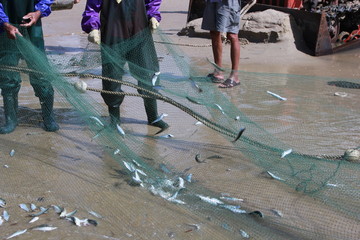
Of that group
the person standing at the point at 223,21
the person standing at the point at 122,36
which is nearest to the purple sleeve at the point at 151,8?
the person standing at the point at 122,36

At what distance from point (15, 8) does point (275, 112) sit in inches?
114

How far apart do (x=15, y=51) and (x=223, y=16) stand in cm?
306

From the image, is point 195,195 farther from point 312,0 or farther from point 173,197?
point 312,0

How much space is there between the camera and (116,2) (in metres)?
4.57

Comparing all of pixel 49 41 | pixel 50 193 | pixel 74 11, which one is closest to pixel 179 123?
pixel 50 193

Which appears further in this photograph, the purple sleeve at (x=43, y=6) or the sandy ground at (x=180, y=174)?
the purple sleeve at (x=43, y=6)

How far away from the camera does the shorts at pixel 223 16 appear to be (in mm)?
6621

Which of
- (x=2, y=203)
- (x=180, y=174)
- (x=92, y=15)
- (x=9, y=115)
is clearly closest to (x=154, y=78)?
(x=92, y=15)

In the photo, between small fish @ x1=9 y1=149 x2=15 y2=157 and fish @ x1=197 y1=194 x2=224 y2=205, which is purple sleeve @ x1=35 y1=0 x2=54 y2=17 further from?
fish @ x1=197 y1=194 x2=224 y2=205

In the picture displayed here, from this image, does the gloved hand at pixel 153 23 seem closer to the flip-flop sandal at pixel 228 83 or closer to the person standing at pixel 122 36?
the person standing at pixel 122 36

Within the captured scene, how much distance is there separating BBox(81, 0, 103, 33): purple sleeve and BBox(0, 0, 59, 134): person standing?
1.40 feet

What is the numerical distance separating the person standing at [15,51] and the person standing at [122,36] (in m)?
0.48

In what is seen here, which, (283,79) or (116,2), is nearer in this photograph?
(116,2)

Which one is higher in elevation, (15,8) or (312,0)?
(15,8)
